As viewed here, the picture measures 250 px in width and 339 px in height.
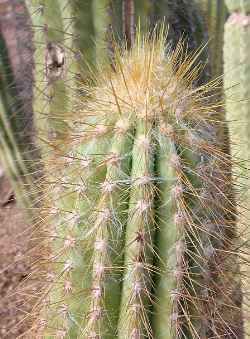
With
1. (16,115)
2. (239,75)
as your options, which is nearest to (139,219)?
(239,75)

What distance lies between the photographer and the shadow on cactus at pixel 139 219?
50.5 inches

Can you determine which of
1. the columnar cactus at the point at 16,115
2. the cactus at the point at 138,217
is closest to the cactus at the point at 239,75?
the cactus at the point at 138,217

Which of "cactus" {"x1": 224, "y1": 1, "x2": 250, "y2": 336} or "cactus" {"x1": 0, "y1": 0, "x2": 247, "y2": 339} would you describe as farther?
"cactus" {"x1": 224, "y1": 1, "x2": 250, "y2": 336}

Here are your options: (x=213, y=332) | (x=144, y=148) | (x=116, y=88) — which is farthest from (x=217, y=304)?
(x=116, y=88)

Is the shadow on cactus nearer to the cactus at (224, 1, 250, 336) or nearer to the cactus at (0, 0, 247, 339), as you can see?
the cactus at (0, 0, 247, 339)

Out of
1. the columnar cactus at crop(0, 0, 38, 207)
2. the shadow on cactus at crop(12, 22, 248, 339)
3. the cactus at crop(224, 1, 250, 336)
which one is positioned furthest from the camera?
the columnar cactus at crop(0, 0, 38, 207)

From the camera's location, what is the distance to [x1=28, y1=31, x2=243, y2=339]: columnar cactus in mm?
1282

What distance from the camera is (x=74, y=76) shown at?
215 centimetres

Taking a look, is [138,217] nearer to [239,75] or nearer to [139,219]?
[139,219]

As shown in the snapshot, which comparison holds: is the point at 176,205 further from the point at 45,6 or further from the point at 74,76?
the point at 45,6

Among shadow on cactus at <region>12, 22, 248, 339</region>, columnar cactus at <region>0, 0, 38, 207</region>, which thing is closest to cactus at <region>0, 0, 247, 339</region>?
shadow on cactus at <region>12, 22, 248, 339</region>

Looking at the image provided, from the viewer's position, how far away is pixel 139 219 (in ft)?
4.15

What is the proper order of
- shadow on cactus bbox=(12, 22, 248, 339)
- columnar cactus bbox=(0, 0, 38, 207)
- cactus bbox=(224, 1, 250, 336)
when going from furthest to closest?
columnar cactus bbox=(0, 0, 38, 207) → cactus bbox=(224, 1, 250, 336) → shadow on cactus bbox=(12, 22, 248, 339)

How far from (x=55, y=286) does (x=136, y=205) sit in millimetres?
268
